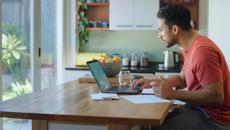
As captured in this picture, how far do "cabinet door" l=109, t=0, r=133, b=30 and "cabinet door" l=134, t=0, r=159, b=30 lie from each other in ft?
0.25

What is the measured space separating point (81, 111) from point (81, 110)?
0.03 meters

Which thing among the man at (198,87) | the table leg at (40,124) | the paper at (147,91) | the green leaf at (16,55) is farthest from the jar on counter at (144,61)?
Result: the table leg at (40,124)

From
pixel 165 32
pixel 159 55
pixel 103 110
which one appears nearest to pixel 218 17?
pixel 159 55

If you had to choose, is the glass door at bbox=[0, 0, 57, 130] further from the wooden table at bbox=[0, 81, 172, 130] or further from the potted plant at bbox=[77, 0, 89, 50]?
the wooden table at bbox=[0, 81, 172, 130]

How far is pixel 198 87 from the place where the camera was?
2.37 meters

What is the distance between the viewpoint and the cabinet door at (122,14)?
513 cm

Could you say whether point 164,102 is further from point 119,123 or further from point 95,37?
point 95,37

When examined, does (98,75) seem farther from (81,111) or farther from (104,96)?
(81,111)

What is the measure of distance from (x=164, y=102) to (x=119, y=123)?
49 centimetres

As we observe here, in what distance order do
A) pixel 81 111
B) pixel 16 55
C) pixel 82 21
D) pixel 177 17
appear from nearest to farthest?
pixel 81 111 → pixel 177 17 → pixel 16 55 → pixel 82 21

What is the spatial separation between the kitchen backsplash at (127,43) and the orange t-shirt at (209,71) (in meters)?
2.93

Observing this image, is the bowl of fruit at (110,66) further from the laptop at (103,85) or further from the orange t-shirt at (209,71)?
the orange t-shirt at (209,71)

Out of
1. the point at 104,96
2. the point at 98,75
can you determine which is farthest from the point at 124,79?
the point at 104,96

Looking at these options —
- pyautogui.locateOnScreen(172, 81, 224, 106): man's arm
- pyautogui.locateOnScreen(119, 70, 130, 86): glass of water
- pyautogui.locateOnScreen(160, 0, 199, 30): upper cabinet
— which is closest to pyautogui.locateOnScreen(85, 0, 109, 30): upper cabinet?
pyautogui.locateOnScreen(160, 0, 199, 30): upper cabinet
